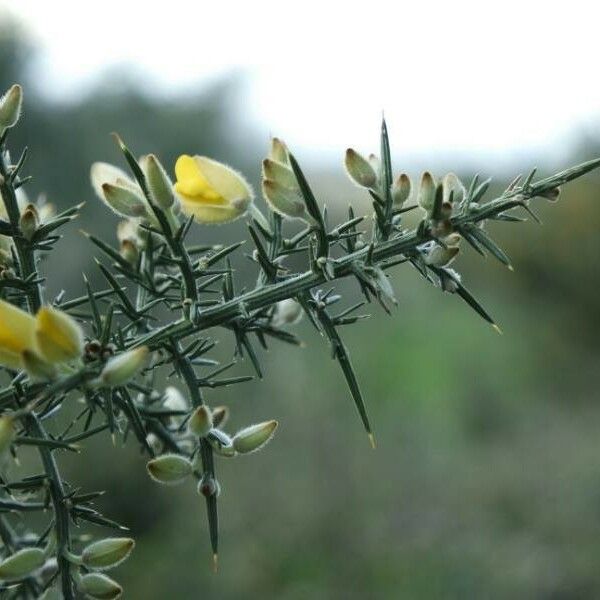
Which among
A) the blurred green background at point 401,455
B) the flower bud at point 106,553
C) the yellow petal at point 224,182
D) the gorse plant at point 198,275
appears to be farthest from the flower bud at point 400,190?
the blurred green background at point 401,455

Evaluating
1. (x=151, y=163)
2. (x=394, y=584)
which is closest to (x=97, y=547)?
(x=151, y=163)

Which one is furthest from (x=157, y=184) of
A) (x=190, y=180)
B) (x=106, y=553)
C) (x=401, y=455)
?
(x=401, y=455)

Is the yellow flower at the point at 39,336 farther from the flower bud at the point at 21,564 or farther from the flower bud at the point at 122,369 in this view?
the flower bud at the point at 21,564

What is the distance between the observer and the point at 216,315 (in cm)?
64

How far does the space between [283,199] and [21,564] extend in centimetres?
32

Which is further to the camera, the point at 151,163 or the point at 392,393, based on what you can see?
the point at 392,393

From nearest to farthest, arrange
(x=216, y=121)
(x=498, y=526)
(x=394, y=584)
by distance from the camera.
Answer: (x=394, y=584), (x=498, y=526), (x=216, y=121)

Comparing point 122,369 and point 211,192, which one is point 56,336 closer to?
point 122,369

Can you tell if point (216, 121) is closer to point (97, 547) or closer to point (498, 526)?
point (498, 526)

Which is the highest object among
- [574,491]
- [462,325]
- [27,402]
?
[27,402]

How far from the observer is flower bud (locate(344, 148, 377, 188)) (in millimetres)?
675

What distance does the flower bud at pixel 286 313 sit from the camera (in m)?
Result: 0.77

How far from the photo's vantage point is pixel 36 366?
512 millimetres

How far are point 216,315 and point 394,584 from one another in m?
4.13
